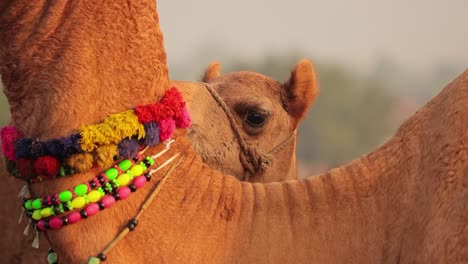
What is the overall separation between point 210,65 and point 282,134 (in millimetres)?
1068

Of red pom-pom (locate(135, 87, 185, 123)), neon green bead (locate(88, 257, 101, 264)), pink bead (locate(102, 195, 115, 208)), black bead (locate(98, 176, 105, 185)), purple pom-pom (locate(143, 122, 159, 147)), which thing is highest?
red pom-pom (locate(135, 87, 185, 123))

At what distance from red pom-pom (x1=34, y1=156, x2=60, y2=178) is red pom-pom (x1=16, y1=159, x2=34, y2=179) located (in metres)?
0.04

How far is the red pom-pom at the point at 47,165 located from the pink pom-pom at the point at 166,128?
34 centimetres

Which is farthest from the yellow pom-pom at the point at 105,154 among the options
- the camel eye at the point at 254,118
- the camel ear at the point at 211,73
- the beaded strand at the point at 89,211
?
the camel ear at the point at 211,73

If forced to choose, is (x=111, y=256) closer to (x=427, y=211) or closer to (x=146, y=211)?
(x=146, y=211)

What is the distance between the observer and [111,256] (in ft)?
8.86

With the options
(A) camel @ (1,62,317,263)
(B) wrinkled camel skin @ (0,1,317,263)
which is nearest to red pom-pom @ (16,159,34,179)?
(B) wrinkled camel skin @ (0,1,317,263)

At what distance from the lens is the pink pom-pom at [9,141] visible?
276 cm

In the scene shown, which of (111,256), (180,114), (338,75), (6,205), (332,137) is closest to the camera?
(111,256)

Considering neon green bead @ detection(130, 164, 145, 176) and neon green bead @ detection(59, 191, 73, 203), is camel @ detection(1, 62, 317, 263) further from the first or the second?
neon green bead @ detection(59, 191, 73, 203)

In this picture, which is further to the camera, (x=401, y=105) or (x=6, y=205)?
(x=401, y=105)

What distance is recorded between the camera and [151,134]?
277cm

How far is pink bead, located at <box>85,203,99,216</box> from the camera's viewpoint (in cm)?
268

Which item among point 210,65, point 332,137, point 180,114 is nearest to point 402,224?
point 180,114
